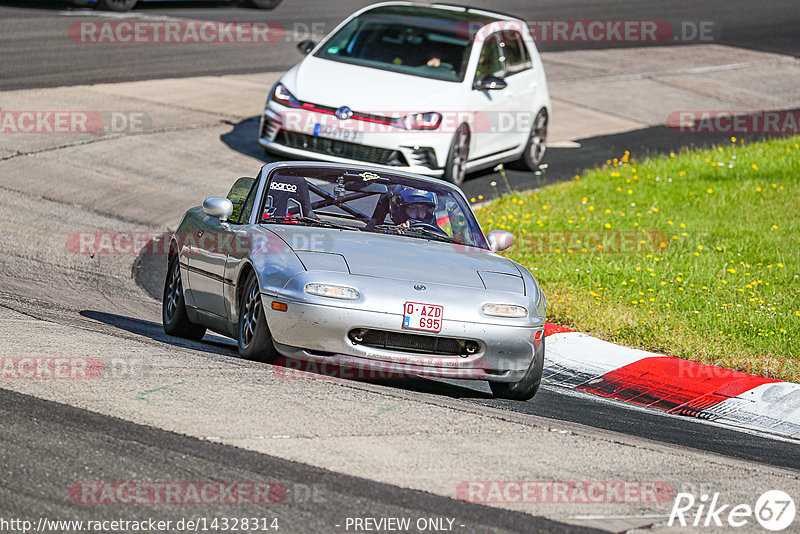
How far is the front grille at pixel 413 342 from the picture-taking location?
723 cm

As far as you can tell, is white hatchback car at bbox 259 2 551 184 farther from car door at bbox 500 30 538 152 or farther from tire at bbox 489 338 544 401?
tire at bbox 489 338 544 401

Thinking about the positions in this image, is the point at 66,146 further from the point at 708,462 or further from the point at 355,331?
the point at 708,462

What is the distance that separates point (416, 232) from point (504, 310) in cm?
139

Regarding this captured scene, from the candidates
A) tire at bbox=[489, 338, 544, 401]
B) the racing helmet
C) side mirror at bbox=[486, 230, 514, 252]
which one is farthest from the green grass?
tire at bbox=[489, 338, 544, 401]

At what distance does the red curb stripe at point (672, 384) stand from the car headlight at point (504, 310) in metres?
1.52

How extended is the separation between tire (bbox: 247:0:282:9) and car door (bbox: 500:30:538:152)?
10.7 m

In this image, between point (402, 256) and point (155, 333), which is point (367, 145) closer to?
point (155, 333)

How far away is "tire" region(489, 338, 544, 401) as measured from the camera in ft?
25.1

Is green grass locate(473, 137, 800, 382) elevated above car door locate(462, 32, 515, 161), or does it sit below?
below

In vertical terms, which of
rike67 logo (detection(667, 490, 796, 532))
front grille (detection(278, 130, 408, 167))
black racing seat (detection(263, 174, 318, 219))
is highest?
black racing seat (detection(263, 174, 318, 219))

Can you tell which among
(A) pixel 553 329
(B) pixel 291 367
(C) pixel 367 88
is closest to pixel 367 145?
(C) pixel 367 88

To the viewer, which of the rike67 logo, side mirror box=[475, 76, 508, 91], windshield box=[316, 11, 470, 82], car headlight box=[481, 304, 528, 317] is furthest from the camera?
windshield box=[316, 11, 470, 82]

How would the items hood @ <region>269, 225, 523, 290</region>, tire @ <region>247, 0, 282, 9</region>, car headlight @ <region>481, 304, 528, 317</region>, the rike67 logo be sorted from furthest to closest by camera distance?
tire @ <region>247, 0, 282, 9</region> → hood @ <region>269, 225, 523, 290</region> → car headlight @ <region>481, 304, 528, 317</region> → the rike67 logo

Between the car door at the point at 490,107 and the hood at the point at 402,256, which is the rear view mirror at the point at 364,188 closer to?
the hood at the point at 402,256
